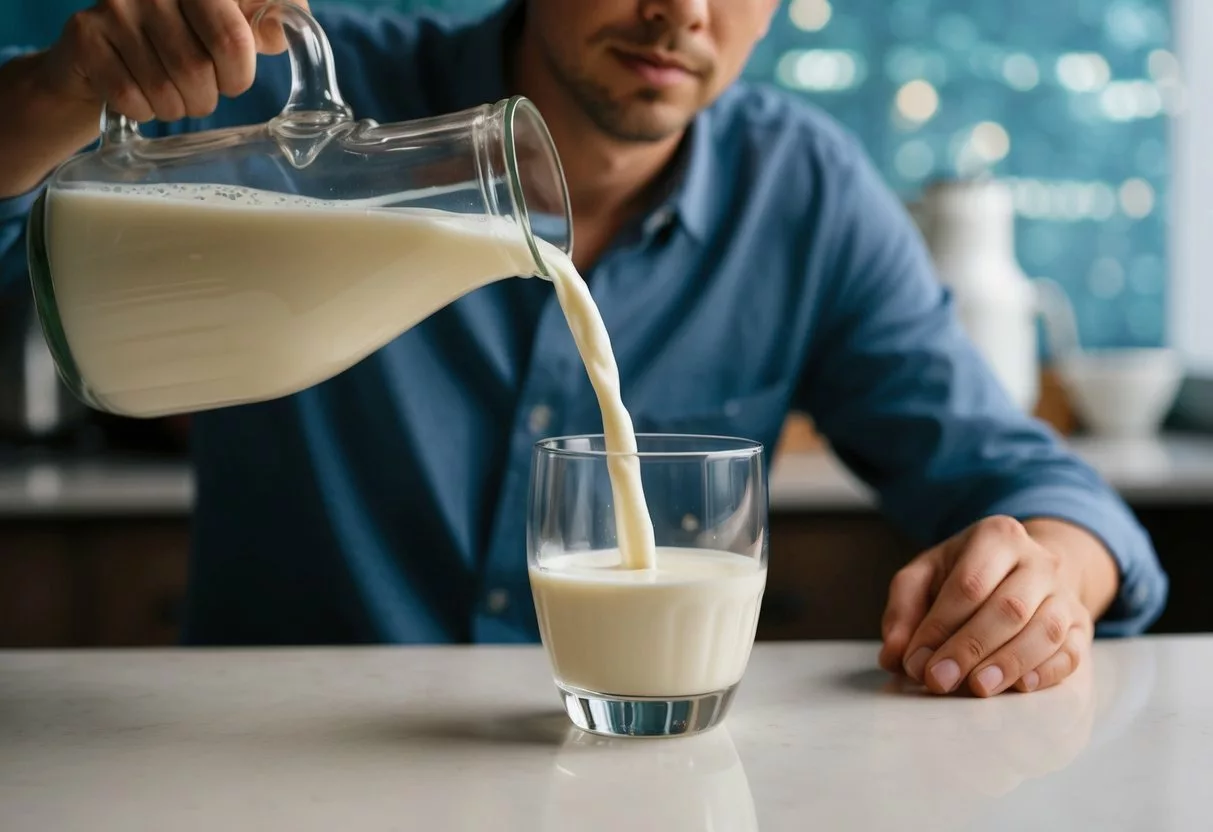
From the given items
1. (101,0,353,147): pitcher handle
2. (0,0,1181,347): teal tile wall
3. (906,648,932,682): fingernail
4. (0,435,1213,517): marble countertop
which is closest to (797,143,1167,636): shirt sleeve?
(906,648,932,682): fingernail

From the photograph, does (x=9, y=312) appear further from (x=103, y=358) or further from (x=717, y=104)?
(x=103, y=358)

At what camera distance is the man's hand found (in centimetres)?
87

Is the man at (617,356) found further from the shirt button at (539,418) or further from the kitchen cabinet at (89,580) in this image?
the kitchen cabinet at (89,580)

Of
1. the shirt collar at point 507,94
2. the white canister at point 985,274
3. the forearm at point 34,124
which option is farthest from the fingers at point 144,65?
the white canister at point 985,274

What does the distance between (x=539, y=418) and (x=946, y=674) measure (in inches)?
22.6

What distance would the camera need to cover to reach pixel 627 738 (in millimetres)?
776

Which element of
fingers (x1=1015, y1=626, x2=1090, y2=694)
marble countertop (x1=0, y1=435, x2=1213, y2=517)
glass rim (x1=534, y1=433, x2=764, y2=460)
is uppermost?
glass rim (x1=534, y1=433, x2=764, y2=460)

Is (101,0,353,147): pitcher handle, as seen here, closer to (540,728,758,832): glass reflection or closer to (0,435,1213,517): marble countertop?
(540,728,758,832): glass reflection

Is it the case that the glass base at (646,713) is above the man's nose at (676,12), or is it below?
below

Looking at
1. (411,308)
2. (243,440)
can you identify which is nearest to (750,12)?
(411,308)

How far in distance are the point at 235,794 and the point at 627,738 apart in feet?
0.73

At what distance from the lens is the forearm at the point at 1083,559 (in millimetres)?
1062

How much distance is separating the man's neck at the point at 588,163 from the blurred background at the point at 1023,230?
0.67m

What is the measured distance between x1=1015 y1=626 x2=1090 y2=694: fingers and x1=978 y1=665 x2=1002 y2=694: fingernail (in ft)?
0.08
